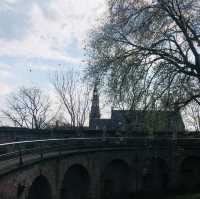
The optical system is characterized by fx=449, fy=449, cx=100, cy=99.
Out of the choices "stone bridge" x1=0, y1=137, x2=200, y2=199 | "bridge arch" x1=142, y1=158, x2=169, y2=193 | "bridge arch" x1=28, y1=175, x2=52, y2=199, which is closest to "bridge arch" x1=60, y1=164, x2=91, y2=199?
"stone bridge" x1=0, y1=137, x2=200, y2=199

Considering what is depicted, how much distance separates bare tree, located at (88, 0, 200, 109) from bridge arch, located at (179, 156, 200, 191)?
16624 millimetres

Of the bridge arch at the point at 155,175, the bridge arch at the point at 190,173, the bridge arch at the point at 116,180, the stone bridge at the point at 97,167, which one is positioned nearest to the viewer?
the stone bridge at the point at 97,167

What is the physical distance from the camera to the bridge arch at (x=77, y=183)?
26.3m

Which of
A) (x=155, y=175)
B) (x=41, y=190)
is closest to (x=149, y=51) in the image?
(x=41, y=190)

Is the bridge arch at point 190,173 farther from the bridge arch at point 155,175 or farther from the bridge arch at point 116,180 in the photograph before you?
the bridge arch at point 116,180

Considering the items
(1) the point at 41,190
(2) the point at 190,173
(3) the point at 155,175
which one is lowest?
(1) the point at 41,190

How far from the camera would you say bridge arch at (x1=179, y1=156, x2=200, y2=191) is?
36.6 m

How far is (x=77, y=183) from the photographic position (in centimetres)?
2789

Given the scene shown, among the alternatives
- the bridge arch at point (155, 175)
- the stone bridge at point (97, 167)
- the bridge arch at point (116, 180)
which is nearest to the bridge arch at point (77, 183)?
the stone bridge at point (97, 167)

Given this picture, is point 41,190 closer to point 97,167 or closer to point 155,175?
point 97,167

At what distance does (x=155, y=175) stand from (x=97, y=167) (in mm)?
8317

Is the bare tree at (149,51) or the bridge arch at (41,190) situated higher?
the bare tree at (149,51)

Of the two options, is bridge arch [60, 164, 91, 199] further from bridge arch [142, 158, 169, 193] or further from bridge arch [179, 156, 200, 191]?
bridge arch [179, 156, 200, 191]

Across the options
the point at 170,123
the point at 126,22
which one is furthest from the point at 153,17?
the point at 170,123
